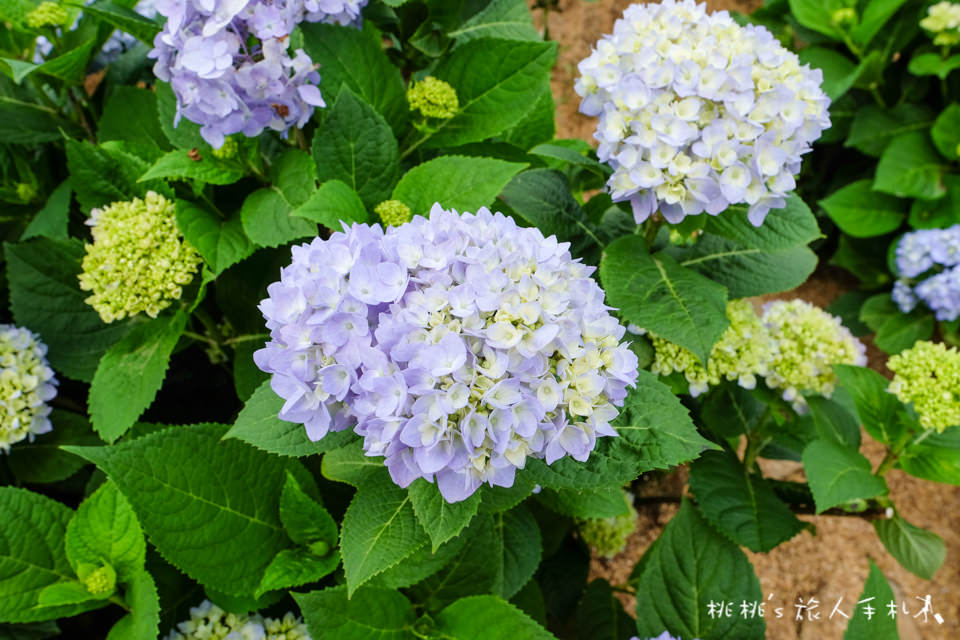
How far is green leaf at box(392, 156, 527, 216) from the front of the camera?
1.42 meters

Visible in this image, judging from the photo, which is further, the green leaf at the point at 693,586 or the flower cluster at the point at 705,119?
the green leaf at the point at 693,586

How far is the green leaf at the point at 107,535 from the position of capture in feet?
4.55

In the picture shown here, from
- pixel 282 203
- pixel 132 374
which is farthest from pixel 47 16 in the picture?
pixel 132 374

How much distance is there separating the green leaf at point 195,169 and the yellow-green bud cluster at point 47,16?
458 millimetres

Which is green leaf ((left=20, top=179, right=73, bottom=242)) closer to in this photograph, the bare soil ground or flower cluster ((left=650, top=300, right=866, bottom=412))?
flower cluster ((left=650, top=300, right=866, bottom=412))

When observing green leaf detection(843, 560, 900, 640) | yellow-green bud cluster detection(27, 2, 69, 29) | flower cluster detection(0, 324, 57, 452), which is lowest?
green leaf detection(843, 560, 900, 640)

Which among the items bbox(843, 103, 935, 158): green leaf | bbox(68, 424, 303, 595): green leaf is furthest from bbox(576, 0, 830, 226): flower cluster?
bbox(843, 103, 935, 158): green leaf

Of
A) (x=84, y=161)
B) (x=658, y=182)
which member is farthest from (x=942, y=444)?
(x=84, y=161)

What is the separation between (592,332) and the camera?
102cm

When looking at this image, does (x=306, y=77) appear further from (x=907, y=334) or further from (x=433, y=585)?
(x=907, y=334)

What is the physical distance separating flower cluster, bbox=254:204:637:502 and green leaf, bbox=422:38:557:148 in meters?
0.69

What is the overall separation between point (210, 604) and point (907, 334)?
2.99m

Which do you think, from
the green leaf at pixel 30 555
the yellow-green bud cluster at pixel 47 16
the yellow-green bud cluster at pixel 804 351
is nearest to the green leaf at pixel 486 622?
the green leaf at pixel 30 555

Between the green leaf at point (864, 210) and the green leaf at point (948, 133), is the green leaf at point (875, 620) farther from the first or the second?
the green leaf at point (948, 133)
